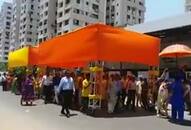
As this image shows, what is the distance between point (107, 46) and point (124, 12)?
8723cm

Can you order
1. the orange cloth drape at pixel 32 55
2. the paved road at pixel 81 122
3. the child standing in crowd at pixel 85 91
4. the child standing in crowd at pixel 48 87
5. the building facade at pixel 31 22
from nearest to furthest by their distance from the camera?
the paved road at pixel 81 122 → the child standing in crowd at pixel 85 91 → the child standing in crowd at pixel 48 87 → the orange cloth drape at pixel 32 55 → the building facade at pixel 31 22

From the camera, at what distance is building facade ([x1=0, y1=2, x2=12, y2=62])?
14462 cm

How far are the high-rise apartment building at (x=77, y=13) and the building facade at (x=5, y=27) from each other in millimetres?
53832

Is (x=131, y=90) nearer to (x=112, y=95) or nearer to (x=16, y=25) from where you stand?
(x=112, y=95)

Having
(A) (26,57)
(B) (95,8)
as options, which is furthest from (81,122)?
Result: (B) (95,8)

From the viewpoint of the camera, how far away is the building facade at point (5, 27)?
144625 mm

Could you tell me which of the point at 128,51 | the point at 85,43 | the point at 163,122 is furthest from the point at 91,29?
the point at 163,122

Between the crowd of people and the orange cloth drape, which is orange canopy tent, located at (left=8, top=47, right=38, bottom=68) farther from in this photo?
the crowd of people

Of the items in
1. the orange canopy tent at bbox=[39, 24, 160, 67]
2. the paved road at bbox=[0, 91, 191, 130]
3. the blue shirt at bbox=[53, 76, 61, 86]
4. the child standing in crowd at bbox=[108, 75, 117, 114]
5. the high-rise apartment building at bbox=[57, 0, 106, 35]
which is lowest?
the paved road at bbox=[0, 91, 191, 130]

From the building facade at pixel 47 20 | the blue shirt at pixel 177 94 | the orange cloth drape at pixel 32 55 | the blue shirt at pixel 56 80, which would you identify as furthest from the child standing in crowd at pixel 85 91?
the building facade at pixel 47 20

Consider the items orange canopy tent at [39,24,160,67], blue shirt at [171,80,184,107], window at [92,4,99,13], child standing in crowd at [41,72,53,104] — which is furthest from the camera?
window at [92,4,99,13]

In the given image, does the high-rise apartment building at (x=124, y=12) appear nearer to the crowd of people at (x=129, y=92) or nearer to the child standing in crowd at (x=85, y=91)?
the crowd of people at (x=129, y=92)

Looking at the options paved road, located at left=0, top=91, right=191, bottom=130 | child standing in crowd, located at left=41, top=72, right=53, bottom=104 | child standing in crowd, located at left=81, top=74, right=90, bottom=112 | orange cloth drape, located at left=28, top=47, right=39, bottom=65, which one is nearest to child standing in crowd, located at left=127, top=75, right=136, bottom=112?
paved road, located at left=0, top=91, right=191, bottom=130

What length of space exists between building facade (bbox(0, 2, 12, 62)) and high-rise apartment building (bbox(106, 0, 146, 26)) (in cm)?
4932
